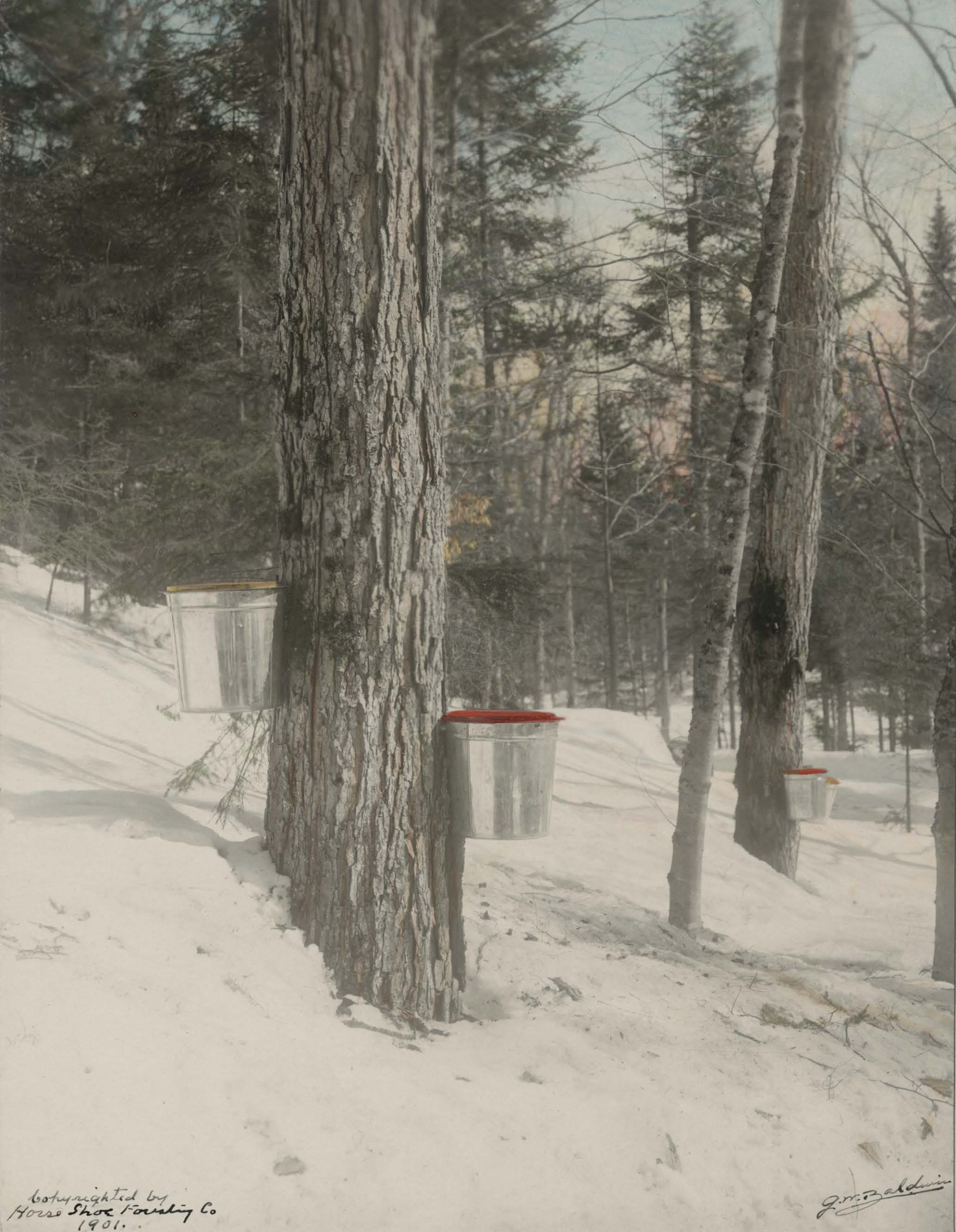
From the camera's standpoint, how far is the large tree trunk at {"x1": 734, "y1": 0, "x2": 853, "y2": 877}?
5359 millimetres

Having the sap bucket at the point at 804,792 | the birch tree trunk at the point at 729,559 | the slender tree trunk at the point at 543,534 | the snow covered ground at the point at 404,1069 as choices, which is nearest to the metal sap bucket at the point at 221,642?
the snow covered ground at the point at 404,1069

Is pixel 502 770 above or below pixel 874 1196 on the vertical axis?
above

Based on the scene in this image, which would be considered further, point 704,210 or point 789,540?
point 789,540

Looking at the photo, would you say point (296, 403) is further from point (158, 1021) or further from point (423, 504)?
point (158, 1021)

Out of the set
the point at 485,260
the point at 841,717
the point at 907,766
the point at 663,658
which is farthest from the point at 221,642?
the point at 841,717

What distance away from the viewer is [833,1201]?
6.67 feet

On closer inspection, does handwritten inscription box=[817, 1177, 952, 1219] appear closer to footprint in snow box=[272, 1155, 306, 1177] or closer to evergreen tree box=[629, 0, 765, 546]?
footprint in snow box=[272, 1155, 306, 1177]

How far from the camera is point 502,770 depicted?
2.30m

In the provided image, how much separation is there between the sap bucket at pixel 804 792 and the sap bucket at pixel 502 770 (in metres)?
3.71

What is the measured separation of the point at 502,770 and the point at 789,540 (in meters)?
3.90

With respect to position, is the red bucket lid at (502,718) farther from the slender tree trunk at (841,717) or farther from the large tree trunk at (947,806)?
the slender tree trunk at (841,717)

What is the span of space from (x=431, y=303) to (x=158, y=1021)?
1.86m

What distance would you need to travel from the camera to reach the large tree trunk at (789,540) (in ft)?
17.6

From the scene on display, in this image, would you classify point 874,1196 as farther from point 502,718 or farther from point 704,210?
point 704,210
